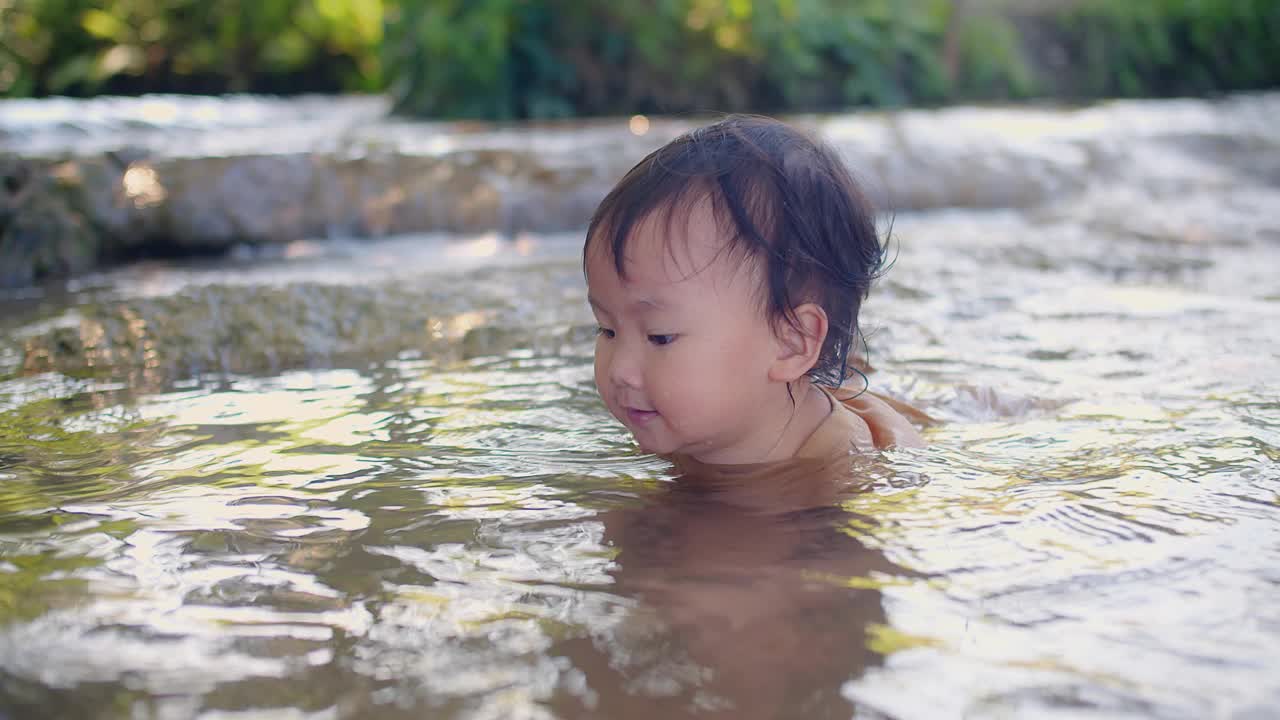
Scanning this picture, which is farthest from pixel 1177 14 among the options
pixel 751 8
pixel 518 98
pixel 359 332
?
pixel 359 332

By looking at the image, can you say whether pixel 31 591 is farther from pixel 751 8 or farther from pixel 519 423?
pixel 751 8

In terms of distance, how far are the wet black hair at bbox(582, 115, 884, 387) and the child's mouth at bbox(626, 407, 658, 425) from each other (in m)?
0.25

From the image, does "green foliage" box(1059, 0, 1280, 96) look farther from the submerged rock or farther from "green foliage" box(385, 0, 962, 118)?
the submerged rock

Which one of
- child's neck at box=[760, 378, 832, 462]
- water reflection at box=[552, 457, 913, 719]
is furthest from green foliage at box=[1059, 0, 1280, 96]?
water reflection at box=[552, 457, 913, 719]

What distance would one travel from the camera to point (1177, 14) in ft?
52.3

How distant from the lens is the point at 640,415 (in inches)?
86.1

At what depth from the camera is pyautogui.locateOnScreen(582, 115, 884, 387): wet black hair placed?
217 centimetres

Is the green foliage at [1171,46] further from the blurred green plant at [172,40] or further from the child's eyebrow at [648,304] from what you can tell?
the child's eyebrow at [648,304]

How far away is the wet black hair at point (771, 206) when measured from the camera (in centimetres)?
217

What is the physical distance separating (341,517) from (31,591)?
0.51 m

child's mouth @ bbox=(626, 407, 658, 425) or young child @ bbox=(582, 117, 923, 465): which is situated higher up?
young child @ bbox=(582, 117, 923, 465)

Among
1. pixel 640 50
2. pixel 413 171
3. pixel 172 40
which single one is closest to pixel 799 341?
pixel 413 171

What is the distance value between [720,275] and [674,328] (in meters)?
0.13

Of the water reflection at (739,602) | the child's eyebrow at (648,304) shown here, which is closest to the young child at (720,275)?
the child's eyebrow at (648,304)
